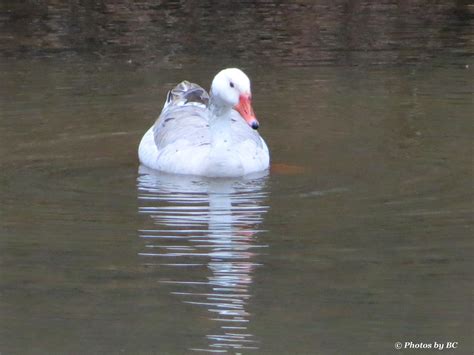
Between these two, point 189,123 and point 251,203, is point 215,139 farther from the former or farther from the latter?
point 251,203

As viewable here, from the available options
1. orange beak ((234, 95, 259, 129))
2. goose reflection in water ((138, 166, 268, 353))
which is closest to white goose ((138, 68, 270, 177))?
orange beak ((234, 95, 259, 129))

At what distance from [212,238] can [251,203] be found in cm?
107

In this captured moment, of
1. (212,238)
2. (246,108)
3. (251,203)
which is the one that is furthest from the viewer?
(246,108)

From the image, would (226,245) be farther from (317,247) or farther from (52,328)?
(52,328)

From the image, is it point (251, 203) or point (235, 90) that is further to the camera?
point (235, 90)

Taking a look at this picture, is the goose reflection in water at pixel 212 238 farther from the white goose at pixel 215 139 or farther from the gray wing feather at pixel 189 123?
the gray wing feather at pixel 189 123

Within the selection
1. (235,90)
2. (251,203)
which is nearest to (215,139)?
(235,90)

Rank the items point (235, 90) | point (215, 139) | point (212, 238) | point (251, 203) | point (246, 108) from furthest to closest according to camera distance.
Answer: point (215, 139), point (235, 90), point (246, 108), point (251, 203), point (212, 238)

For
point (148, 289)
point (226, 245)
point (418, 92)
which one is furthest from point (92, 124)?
point (148, 289)

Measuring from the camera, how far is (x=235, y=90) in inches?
459

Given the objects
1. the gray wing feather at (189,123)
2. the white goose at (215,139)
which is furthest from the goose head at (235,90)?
the gray wing feather at (189,123)

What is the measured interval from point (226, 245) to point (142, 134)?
4356 millimetres

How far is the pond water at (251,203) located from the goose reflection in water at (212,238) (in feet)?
0.06

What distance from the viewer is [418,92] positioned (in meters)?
14.8
